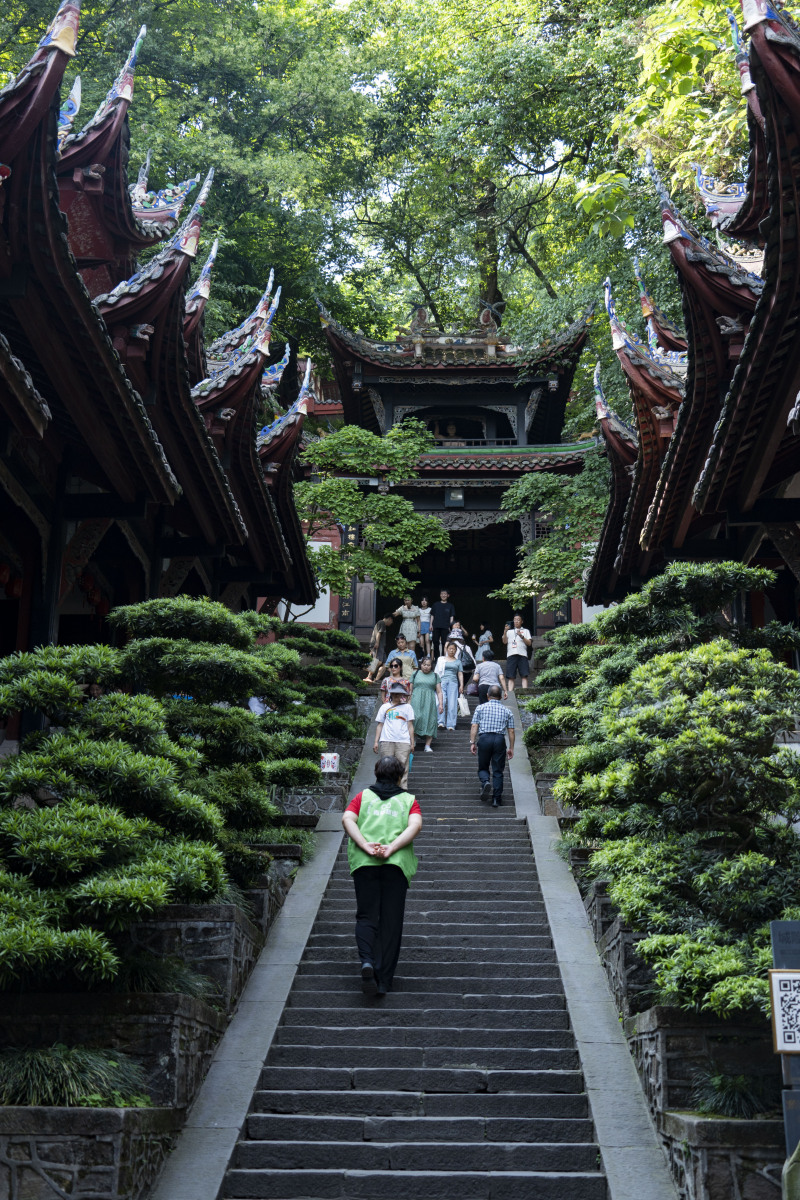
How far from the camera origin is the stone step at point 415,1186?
5.27m

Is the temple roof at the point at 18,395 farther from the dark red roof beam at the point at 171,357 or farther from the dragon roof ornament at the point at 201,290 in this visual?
the dragon roof ornament at the point at 201,290

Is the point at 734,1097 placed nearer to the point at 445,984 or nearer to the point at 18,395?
the point at 445,984

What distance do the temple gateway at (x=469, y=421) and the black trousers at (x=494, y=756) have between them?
1171cm

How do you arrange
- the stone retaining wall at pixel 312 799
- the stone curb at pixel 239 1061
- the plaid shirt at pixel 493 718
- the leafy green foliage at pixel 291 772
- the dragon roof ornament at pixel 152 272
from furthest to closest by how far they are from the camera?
the plaid shirt at pixel 493 718, the stone retaining wall at pixel 312 799, the leafy green foliage at pixel 291 772, the dragon roof ornament at pixel 152 272, the stone curb at pixel 239 1061

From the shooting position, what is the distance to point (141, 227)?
11.4 m

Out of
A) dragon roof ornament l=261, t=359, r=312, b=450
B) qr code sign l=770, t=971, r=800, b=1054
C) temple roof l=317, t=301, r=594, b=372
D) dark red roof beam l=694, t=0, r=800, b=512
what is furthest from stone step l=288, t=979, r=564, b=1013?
temple roof l=317, t=301, r=594, b=372

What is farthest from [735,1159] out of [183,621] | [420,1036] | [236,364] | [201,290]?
[236,364]

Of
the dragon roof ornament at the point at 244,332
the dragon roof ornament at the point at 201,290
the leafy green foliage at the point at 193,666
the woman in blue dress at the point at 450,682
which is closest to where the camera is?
the leafy green foliage at the point at 193,666

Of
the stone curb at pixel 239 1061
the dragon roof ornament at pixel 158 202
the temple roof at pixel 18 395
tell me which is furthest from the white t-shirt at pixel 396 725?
the dragon roof ornament at pixel 158 202

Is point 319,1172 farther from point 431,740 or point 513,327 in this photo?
point 513,327

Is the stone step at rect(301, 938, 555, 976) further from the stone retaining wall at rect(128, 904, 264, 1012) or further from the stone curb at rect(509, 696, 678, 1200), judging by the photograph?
the stone retaining wall at rect(128, 904, 264, 1012)

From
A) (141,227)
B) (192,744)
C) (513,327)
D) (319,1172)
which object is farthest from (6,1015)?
(513,327)

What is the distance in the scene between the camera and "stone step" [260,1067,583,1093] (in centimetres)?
616

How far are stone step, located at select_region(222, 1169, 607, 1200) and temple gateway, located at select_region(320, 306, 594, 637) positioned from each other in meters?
18.5
